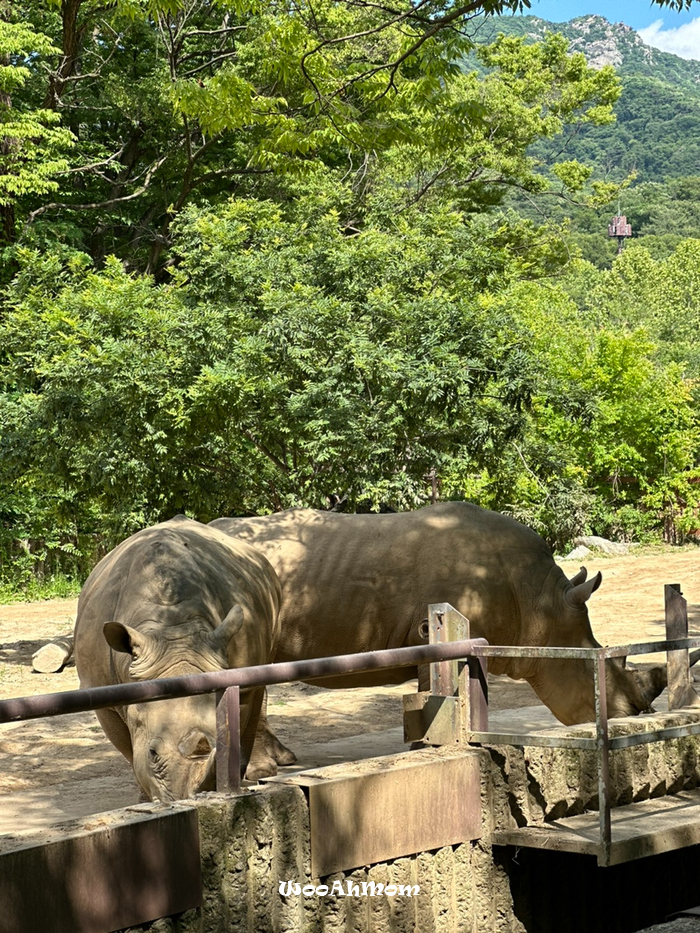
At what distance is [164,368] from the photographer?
15812mm

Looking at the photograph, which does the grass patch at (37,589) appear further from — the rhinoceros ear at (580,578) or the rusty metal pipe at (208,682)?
the rusty metal pipe at (208,682)

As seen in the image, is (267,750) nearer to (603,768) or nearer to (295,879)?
(603,768)

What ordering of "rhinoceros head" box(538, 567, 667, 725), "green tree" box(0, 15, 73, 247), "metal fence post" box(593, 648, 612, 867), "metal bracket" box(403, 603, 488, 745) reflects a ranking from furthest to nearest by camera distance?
"green tree" box(0, 15, 73, 247)
"rhinoceros head" box(538, 567, 667, 725)
"metal bracket" box(403, 603, 488, 745)
"metal fence post" box(593, 648, 612, 867)

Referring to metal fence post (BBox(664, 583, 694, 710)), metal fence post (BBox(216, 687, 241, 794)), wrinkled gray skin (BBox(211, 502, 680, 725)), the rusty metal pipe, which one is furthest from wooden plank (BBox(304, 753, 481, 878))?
wrinkled gray skin (BBox(211, 502, 680, 725))

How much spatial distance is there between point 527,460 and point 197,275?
17.7ft

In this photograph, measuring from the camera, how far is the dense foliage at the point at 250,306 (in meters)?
13.6

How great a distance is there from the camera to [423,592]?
9930 mm

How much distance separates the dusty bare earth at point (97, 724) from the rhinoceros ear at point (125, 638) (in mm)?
1665

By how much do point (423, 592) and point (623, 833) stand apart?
10.8ft

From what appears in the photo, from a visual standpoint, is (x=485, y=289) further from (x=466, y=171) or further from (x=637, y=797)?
(x=637, y=797)

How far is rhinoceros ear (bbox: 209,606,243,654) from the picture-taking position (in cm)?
677

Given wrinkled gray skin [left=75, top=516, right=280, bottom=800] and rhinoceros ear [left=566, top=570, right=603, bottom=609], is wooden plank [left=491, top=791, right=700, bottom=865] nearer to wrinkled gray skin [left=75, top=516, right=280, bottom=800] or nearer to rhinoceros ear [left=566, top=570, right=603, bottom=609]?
wrinkled gray skin [left=75, top=516, right=280, bottom=800]

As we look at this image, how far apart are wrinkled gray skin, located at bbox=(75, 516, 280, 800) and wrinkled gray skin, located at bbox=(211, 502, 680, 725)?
28.3 inches

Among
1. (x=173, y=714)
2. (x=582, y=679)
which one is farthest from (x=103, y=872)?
(x=582, y=679)
